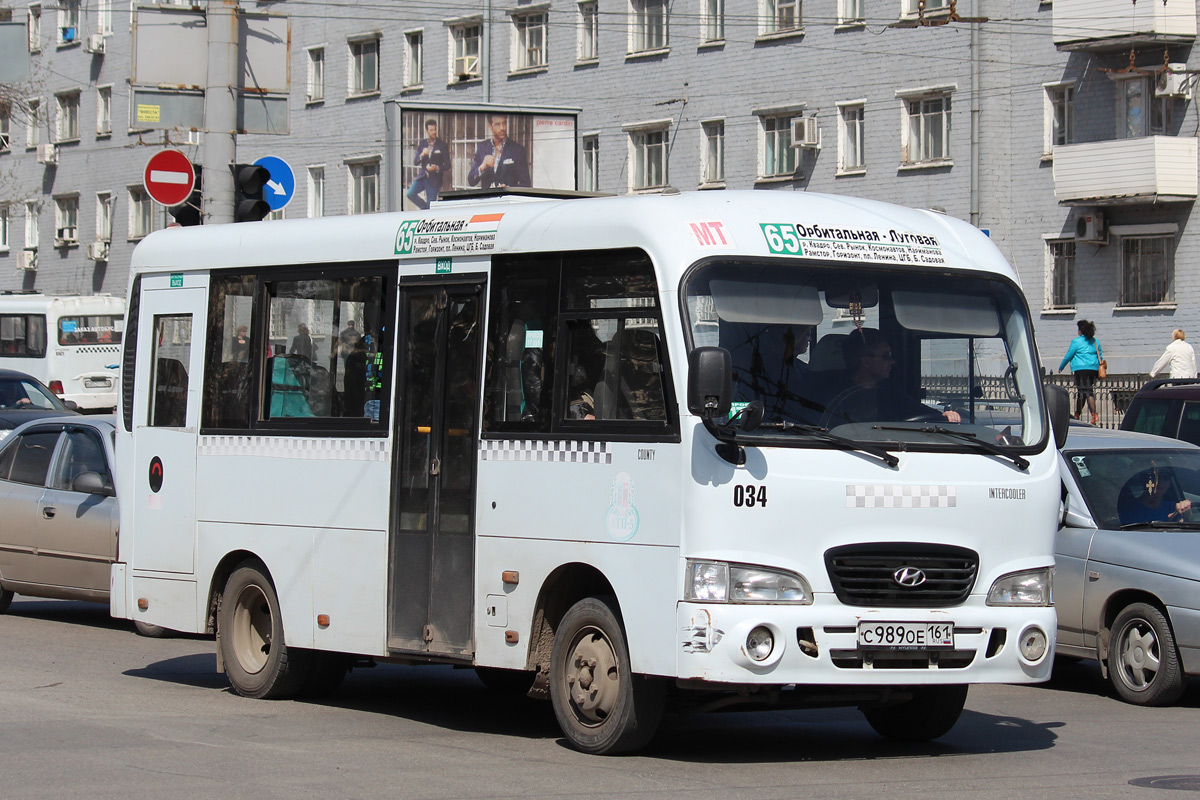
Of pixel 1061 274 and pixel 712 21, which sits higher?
pixel 712 21

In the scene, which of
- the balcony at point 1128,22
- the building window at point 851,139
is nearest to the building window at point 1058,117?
the balcony at point 1128,22

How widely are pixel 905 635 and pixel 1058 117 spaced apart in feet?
105

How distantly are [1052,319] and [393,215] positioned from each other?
101 ft

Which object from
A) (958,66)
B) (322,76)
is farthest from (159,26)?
(322,76)

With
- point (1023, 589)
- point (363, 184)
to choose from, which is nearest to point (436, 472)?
point (1023, 589)

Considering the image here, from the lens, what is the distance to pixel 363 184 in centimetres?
5372

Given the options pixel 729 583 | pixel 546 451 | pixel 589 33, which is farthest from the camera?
pixel 589 33

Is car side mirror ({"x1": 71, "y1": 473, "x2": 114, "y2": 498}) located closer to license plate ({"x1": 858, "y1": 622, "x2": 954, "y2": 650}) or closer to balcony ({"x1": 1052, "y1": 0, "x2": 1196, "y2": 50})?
license plate ({"x1": 858, "y1": 622, "x2": 954, "y2": 650})

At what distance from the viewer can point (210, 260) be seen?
1146 cm

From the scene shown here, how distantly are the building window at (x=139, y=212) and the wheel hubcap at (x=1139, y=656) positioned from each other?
173 feet

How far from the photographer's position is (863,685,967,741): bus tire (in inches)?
369

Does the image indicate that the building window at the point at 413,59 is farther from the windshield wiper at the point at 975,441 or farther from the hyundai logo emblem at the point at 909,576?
the hyundai logo emblem at the point at 909,576

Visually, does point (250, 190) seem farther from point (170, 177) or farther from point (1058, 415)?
point (1058, 415)

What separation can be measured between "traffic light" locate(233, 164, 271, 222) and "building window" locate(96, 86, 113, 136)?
1892 inches
